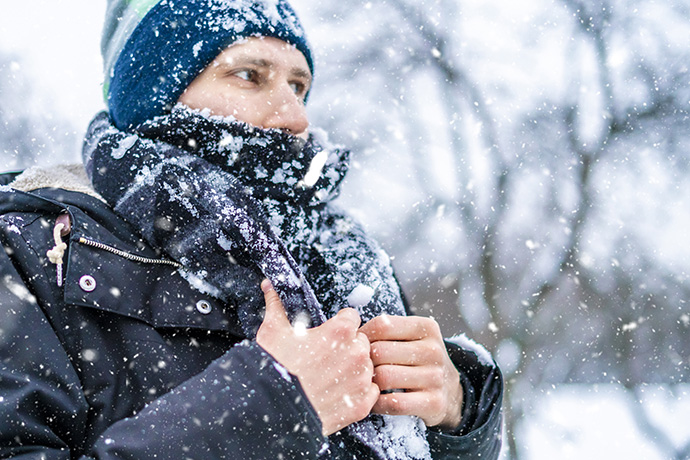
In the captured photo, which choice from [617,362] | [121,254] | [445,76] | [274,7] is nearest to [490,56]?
[445,76]

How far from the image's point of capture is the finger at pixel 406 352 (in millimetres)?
1301

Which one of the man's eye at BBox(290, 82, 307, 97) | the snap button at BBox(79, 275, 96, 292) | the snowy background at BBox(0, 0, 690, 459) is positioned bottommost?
the snowy background at BBox(0, 0, 690, 459)

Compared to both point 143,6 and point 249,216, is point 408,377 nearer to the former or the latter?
point 249,216

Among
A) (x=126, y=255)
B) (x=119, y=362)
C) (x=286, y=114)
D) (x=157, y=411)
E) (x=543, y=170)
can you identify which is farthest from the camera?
(x=543, y=170)

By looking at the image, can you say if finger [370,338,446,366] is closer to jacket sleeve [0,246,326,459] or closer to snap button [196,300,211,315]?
jacket sleeve [0,246,326,459]

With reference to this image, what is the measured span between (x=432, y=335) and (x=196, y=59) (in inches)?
49.1

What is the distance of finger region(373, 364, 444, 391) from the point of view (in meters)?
1.28

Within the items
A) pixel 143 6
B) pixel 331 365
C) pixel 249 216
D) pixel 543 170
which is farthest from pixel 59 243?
pixel 543 170

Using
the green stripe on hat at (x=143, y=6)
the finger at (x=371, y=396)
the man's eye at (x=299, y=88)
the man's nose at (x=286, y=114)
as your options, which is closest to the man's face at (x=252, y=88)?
the man's nose at (x=286, y=114)

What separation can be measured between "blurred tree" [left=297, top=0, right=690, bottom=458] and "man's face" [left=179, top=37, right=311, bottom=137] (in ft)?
15.5

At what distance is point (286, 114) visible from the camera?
181 centimetres

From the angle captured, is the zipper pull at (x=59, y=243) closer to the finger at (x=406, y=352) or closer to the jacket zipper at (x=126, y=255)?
Answer: the jacket zipper at (x=126, y=255)

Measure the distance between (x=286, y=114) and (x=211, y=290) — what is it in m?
0.70

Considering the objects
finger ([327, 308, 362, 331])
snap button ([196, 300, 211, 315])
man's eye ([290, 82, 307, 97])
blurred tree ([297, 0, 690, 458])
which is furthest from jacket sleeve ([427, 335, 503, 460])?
blurred tree ([297, 0, 690, 458])
